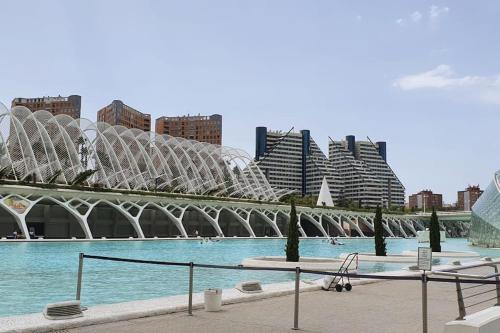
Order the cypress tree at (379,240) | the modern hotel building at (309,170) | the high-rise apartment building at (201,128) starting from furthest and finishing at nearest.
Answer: the modern hotel building at (309,170) < the high-rise apartment building at (201,128) < the cypress tree at (379,240)

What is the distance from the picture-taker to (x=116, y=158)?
249ft

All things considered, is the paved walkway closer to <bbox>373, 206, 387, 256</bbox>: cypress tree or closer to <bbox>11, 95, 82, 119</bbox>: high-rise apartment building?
<bbox>373, 206, 387, 256</bbox>: cypress tree

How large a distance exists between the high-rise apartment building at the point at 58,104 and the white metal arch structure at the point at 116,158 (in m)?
58.7

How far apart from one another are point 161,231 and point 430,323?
72.2 metres

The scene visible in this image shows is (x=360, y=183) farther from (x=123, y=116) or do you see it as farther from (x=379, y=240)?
(x=379, y=240)

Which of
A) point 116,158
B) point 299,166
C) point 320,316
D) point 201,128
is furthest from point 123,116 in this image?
point 320,316

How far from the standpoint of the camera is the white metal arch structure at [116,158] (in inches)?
2458

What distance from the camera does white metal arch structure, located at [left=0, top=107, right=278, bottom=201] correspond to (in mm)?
62438

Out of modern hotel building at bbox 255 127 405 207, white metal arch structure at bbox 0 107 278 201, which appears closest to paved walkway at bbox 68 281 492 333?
white metal arch structure at bbox 0 107 278 201

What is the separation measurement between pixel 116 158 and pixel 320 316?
70.1m

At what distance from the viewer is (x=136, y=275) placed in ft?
61.4

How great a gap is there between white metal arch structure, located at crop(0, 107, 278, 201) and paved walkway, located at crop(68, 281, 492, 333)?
56.1 metres

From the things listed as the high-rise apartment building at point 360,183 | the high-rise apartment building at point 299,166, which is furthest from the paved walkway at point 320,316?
the high-rise apartment building at point 299,166

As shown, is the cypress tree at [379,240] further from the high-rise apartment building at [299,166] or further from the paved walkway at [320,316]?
the high-rise apartment building at [299,166]
